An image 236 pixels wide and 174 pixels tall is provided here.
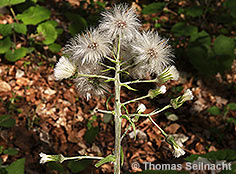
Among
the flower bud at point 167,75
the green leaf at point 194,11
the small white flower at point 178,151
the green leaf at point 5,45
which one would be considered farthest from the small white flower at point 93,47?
the green leaf at point 194,11

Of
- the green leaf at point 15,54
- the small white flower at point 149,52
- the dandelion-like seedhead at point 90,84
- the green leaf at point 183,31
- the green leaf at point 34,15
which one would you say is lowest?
the dandelion-like seedhead at point 90,84

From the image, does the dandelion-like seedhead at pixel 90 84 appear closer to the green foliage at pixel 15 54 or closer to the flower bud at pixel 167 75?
the flower bud at pixel 167 75

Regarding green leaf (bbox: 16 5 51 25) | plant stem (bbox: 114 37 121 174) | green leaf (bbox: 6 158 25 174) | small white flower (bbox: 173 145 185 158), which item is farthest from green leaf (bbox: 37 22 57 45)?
small white flower (bbox: 173 145 185 158)

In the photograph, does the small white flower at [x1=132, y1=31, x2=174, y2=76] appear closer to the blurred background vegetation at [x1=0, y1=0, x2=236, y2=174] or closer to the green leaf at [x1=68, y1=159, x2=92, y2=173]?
the green leaf at [x1=68, y1=159, x2=92, y2=173]

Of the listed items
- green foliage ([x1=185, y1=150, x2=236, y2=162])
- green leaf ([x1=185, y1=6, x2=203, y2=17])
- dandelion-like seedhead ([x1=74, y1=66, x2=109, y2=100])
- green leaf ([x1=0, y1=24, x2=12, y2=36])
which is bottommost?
green foliage ([x1=185, y1=150, x2=236, y2=162])

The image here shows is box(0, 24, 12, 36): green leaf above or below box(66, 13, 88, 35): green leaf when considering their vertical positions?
below

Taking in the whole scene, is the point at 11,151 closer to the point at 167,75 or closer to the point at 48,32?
the point at 48,32

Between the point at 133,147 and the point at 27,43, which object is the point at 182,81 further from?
the point at 27,43

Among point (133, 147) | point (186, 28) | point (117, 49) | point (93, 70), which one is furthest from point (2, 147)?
point (186, 28)
